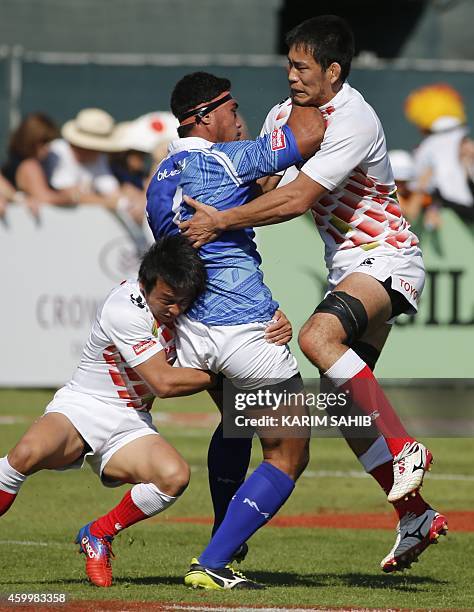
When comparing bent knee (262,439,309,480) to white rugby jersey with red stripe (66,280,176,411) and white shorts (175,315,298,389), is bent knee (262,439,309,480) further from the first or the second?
white rugby jersey with red stripe (66,280,176,411)

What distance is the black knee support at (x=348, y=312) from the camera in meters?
6.82

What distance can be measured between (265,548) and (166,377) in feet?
7.19

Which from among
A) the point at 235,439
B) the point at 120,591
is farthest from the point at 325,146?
the point at 120,591

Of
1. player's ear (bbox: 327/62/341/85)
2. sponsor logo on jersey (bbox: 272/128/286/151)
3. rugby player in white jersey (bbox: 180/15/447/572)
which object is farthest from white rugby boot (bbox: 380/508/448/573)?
player's ear (bbox: 327/62/341/85)

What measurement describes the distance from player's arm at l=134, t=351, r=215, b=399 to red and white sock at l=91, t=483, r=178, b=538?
0.48 m

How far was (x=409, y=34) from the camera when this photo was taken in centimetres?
2422

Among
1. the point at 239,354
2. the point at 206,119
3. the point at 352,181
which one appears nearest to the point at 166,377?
the point at 239,354

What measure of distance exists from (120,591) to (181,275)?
152 centimetres

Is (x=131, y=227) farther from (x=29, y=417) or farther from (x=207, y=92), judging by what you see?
(x=207, y=92)

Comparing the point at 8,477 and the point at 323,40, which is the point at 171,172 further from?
the point at 8,477

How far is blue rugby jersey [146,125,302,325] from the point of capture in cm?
668

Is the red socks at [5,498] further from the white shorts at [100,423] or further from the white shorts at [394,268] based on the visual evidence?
the white shorts at [394,268]

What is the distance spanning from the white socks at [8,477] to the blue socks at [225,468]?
3.59 feet

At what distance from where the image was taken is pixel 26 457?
675 centimetres
